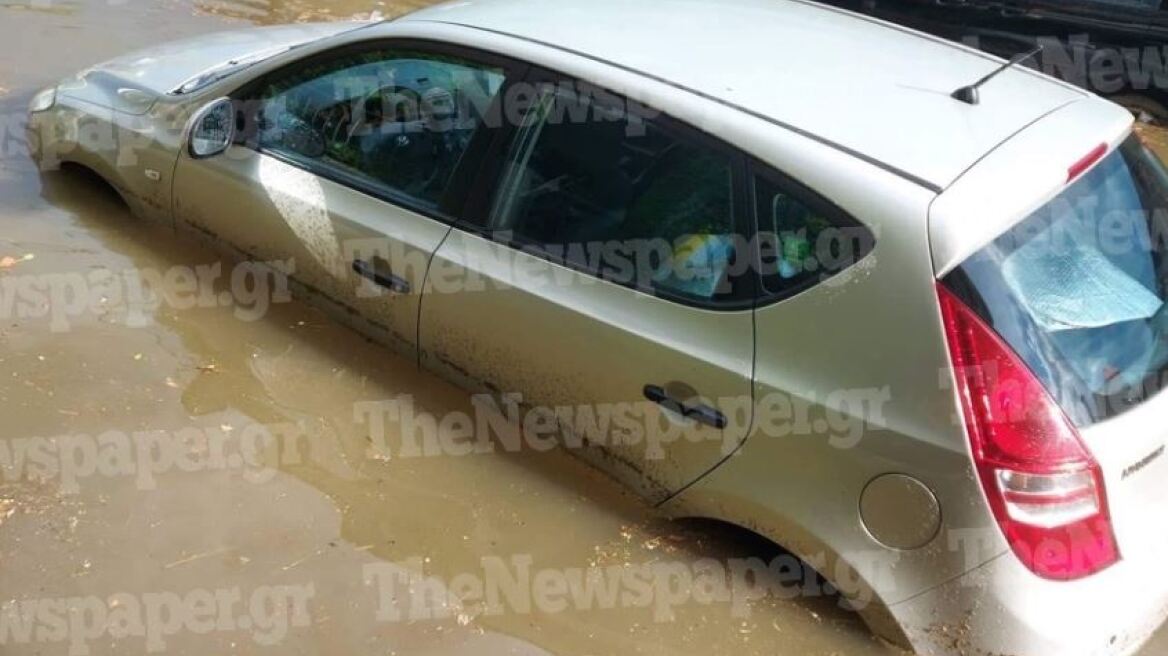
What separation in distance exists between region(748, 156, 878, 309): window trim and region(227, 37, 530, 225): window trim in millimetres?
866

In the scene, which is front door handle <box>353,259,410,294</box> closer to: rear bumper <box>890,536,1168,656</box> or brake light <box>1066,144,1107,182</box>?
rear bumper <box>890,536,1168,656</box>

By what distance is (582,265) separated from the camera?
118 inches

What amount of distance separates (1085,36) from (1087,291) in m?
6.33

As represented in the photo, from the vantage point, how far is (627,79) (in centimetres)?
295

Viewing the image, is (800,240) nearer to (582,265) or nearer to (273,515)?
(582,265)

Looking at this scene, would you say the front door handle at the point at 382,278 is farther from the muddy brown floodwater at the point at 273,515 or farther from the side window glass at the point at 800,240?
the side window glass at the point at 800,240

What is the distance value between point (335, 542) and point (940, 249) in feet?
6.27

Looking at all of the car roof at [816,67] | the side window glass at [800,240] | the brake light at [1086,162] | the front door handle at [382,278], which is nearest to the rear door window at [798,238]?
the side window glass at [800,240]

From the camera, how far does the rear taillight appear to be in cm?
234

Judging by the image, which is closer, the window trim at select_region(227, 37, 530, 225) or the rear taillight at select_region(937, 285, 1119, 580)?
the rear taillight at select_region(937, 285, 1119, 580)

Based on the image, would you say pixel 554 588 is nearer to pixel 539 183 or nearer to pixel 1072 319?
pixel 539 183

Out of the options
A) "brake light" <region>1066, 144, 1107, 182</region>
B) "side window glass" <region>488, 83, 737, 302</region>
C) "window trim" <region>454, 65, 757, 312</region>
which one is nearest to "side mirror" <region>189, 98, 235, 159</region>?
"window trim" <region>454, 65, 757, 312</region>

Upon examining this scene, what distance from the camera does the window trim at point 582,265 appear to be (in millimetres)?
2705

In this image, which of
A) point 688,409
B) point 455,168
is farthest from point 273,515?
point 688,409
